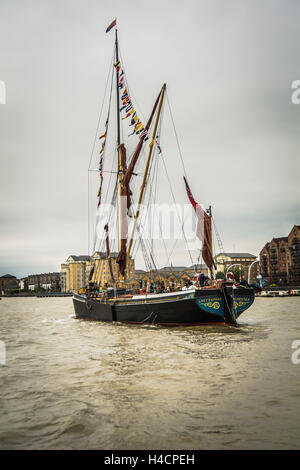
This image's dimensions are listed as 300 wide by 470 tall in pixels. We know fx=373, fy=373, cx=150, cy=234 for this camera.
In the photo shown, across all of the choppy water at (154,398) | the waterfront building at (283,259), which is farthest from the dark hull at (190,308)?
the waterfront building at (283,259)

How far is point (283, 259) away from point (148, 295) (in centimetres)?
14176

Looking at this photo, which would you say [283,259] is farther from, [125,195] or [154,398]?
[154,398]

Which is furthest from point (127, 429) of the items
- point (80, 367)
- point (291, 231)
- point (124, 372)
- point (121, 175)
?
point (291, 231)

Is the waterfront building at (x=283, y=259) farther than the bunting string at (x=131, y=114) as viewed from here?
Yes

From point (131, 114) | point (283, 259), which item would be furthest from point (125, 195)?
point (283, 259)

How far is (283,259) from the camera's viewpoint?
15788 centimetres

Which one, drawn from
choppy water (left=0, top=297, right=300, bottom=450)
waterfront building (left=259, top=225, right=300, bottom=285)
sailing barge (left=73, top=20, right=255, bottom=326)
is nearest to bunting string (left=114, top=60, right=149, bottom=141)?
sailing barge (left=73, top=20, right=255, bottom=326)

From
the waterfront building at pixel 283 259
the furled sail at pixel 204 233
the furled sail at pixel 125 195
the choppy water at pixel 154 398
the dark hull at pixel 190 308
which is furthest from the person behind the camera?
the waterfront building at pixel 283 259

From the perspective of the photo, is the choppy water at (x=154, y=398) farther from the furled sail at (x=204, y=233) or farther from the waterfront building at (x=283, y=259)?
the waterfront building at (x=283, y=259)

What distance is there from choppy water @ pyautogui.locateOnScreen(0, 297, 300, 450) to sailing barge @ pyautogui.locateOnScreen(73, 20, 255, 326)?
7.05m

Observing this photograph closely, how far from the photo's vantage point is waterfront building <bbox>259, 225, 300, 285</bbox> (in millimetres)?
151125

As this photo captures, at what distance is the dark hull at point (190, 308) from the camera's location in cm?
2483

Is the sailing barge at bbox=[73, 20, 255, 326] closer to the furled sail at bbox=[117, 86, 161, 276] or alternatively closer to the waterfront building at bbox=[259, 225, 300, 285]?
the furled sail at bbox=[117, 86, 161, 276]

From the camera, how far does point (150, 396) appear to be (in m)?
9.58
